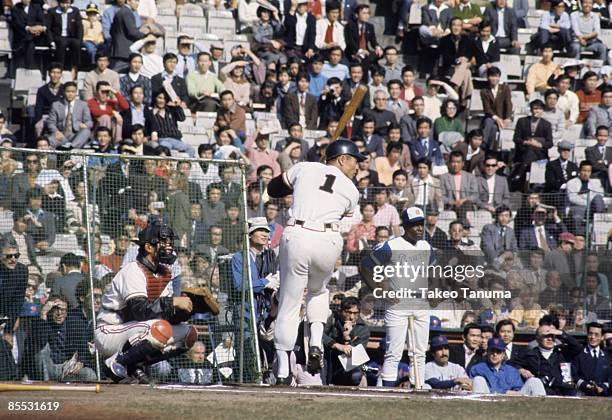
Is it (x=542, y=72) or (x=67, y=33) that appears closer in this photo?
(x=67, y=33)

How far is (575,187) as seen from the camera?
1638 cm

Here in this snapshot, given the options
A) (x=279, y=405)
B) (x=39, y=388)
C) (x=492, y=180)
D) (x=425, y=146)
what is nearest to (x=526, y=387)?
(x=279, y=405)

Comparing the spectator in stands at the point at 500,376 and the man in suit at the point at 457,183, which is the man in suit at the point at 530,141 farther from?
the spectator in stands at the point at 500,376

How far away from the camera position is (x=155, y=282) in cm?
977

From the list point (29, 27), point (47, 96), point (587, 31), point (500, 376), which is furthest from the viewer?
point (587, 31)

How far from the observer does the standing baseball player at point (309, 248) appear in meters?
9.84

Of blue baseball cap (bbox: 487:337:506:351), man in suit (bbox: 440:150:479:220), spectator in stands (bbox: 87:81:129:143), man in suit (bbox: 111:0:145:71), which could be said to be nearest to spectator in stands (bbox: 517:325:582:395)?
blue baseball cap (bbox: 487:337:506:351)

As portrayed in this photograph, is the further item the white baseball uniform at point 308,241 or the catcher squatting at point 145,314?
the white baseball uniform at point 308,241

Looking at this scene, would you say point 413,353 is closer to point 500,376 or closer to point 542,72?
point 500,376

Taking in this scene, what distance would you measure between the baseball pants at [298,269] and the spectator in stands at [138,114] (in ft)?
21.9

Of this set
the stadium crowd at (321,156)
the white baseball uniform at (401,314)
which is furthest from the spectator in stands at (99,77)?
the white baseball uniform at (401,314)

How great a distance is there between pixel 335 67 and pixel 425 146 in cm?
242

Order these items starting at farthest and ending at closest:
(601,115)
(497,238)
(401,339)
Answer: (601,115) → (497,238) → (401,339)

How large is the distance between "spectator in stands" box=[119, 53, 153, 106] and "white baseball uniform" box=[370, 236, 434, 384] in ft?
18.2
